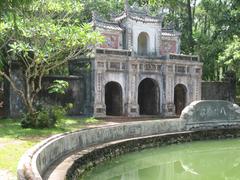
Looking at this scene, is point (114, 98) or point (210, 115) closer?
point (210, 115)

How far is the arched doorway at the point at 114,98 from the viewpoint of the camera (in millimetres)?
24844

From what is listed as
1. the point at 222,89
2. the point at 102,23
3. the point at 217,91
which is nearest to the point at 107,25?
the point at 102,23

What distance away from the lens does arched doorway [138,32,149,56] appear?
87.6ft

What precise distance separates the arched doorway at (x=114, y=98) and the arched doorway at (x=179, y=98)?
461 cm

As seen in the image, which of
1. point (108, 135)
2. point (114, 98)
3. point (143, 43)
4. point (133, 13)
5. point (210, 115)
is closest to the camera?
point (108, 135)

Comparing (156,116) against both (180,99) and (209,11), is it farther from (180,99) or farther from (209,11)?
(209,11)

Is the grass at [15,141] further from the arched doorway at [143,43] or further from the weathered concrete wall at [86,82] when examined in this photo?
the arched doorway at [143,43]

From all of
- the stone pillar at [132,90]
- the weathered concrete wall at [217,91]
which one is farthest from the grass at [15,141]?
Answer: the weathered concrete wall at [217,91]

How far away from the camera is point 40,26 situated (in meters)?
15.3

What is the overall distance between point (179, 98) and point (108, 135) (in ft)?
44.4

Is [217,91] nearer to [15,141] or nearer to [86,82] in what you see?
[86,82]

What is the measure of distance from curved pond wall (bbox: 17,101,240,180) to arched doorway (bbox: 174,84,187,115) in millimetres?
7118

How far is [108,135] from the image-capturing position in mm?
15133

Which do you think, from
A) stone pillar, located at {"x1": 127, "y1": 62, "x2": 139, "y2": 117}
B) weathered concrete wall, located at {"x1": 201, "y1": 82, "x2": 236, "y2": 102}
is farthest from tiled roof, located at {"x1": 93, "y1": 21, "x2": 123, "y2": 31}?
weathered concrete wall, located at {"x1": 201, "y1": 82, "x2": 236, "y2": 102}
